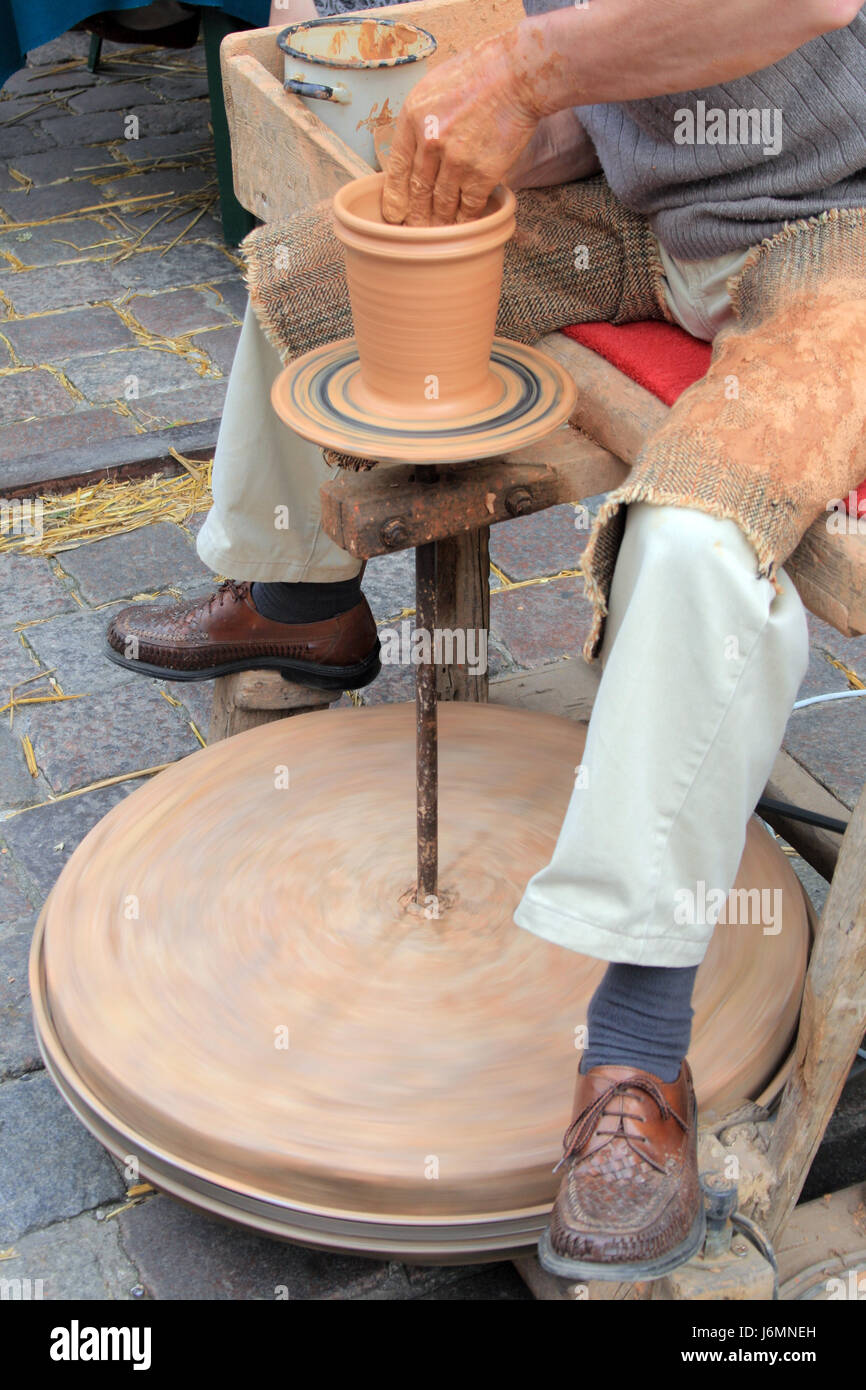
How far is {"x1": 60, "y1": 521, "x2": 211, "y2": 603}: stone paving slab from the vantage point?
2.56 meters

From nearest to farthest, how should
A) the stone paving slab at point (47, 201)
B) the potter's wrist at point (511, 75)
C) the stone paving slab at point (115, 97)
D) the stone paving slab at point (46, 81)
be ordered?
the potter's wrist at point (511, 75), the stone paving slab at point (47, 201), the stone paving slab at point (115, 97), the stone paving slab at point (46, 81)

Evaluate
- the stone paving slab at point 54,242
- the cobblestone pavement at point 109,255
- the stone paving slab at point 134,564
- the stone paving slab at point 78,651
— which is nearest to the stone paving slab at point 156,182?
the cobblestone pavement at point 109,255

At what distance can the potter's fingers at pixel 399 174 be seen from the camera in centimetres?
128

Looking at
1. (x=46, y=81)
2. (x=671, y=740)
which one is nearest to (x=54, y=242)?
(x=46, y=81)

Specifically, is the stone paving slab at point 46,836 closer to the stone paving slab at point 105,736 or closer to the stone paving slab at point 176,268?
the stone paving slab at point 105,736

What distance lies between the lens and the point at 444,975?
1.52m

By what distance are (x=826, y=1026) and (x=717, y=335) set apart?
2.32 feet

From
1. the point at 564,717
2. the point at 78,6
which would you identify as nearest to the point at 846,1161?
the point at 564,717

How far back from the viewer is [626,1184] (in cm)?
122

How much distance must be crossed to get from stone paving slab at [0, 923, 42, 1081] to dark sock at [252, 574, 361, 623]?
21.0 inches

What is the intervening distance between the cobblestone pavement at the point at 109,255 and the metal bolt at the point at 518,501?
165 centimetres

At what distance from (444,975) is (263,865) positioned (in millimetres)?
264
